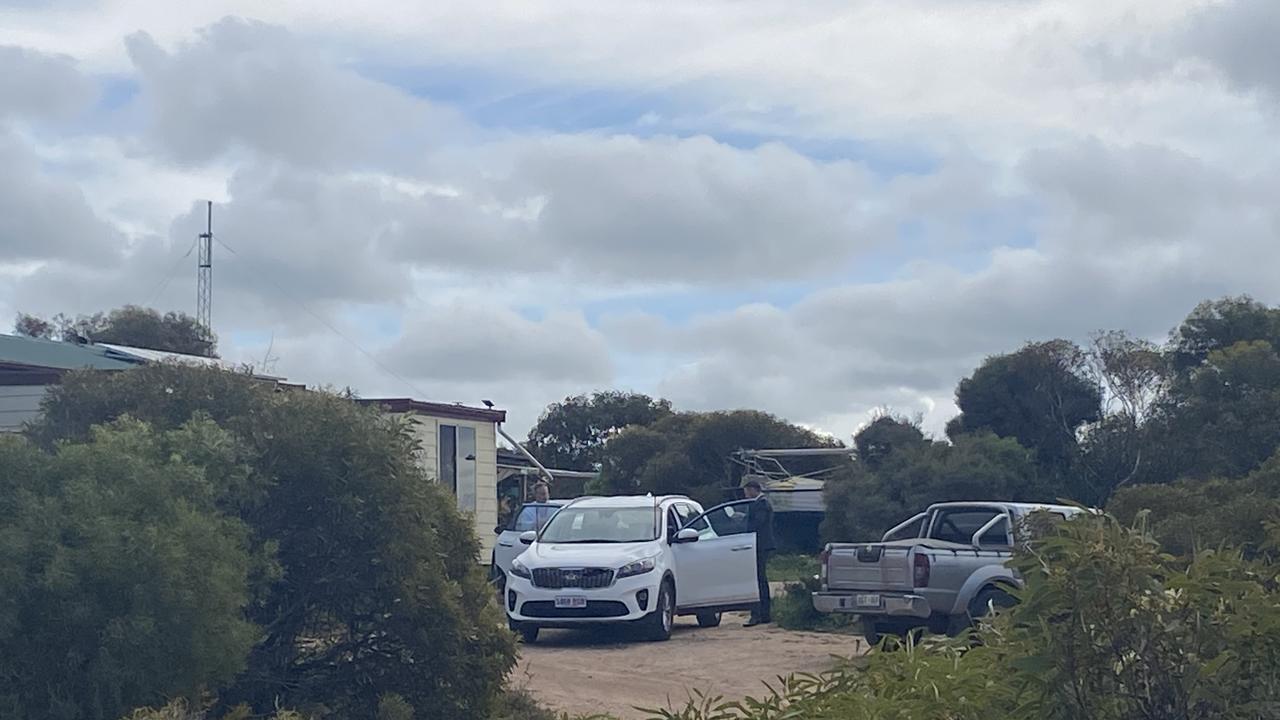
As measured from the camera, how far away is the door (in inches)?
690

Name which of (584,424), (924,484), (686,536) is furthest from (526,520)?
(584,424)

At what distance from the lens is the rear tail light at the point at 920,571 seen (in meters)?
15.3

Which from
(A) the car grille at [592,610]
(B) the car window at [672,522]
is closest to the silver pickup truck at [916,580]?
(B) the car window at [672,522]

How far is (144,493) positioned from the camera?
281 inches

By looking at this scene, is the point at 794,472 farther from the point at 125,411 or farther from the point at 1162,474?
the point at 125,411

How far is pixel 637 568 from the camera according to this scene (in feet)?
54.5

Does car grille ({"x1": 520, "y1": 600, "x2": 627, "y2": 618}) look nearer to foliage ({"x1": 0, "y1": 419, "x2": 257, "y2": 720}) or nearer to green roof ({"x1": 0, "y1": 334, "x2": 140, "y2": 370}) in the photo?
green roof ({"x1": 0, "y1": 334, "x2": 140, "y2": 370})

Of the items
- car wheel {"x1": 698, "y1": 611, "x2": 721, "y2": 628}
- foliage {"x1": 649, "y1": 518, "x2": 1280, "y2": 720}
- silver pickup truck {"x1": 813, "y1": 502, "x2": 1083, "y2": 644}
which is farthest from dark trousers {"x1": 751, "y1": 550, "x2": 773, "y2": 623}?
foliage {"x1": 649, "y1": 518, "x2": 1280, "y2": 720}

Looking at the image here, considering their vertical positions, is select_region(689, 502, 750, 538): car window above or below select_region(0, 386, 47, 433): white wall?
below

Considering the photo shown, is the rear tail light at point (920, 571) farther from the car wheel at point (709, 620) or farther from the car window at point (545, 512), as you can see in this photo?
the car window at point (545, 512)

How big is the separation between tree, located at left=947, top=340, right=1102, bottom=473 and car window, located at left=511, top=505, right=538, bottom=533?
69.4 feet

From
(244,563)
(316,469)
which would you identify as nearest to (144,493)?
(244,563)

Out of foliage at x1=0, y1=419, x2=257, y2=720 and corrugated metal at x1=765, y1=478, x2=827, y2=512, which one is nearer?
foliage at x1=0, y1=419, x2=257, y2=720

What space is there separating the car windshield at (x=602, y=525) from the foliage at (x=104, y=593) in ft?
34.0
